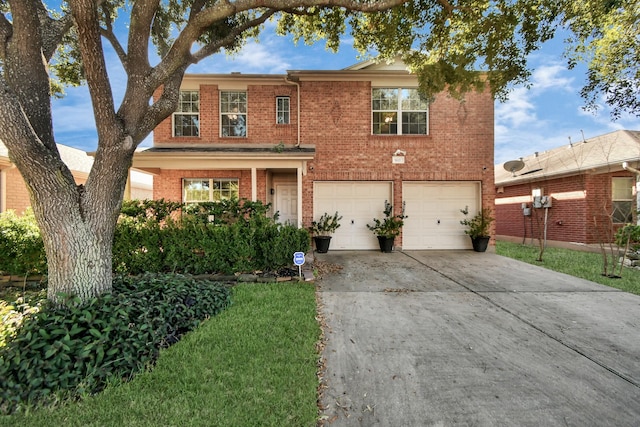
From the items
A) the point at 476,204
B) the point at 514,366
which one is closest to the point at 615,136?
the point at 476,204

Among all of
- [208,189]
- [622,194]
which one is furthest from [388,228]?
[622,194]

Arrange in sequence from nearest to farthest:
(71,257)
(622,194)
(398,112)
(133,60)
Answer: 1. (71,257)
2. (133,60)
3. (398,112)
4. (622,194)

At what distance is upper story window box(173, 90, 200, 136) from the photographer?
10.5 metres

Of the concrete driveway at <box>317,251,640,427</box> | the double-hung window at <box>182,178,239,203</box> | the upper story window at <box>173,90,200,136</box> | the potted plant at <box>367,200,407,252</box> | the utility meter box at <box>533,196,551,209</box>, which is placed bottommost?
the concrete driveway at <box>317,251,640,427</box>

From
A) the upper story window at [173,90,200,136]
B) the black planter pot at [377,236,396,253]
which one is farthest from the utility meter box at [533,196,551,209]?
the upper story window at [173,90,200,136]

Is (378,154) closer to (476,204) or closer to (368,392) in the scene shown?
(476,204)

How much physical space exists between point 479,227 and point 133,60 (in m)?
10.2

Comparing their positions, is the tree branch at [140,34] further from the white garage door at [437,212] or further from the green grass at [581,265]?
the green grass at [581,265]

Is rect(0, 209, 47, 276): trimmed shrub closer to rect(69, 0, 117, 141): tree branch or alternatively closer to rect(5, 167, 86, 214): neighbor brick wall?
rect(69, 0, 117, 141): tree branch

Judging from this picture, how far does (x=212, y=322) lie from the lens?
4.02 meters

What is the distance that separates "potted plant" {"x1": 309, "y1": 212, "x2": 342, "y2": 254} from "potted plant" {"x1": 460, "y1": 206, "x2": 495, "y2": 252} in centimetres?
441

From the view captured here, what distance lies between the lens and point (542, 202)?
39.9 ft

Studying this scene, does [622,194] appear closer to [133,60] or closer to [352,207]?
[352,207]

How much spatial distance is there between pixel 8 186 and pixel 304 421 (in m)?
14.1
